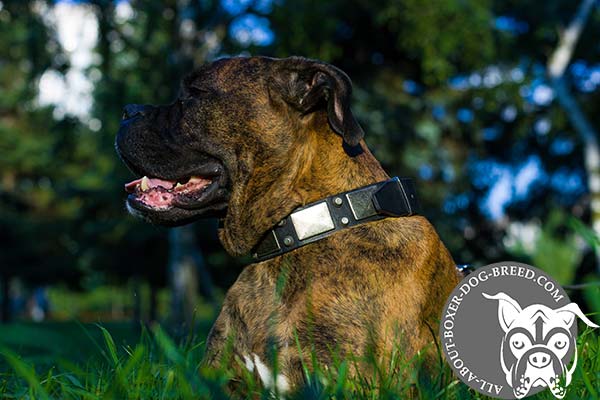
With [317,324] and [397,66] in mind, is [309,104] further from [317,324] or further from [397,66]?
[397,66]

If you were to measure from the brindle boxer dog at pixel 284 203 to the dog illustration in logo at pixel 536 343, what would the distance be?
1.59 ft

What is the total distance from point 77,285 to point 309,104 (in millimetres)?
35822

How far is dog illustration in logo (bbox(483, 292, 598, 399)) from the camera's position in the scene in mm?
2746

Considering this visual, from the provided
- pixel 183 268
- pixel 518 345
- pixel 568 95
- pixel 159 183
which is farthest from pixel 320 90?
pixel 183 268

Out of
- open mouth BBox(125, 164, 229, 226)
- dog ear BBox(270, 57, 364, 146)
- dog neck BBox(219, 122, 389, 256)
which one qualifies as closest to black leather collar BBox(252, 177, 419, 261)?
dog neck BBox(219, 122, 389, 256)

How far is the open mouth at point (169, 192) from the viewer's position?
395 cm

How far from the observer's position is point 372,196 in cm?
360

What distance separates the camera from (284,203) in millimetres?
3787

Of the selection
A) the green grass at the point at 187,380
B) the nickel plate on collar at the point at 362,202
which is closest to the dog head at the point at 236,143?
the nickel plate on collar at the point at 362,202

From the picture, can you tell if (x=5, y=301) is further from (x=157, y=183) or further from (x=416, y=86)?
(x=157, y=183)

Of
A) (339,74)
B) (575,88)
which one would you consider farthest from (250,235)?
(575,88)

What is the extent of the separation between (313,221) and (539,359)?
1.21 metres

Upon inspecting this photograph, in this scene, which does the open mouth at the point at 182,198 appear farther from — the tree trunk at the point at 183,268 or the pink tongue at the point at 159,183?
the tree trunk at the point at 183,268

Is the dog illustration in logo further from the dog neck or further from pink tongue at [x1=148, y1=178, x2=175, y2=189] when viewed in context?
pink tongue at [x1=148, y1=178, x2=175, y2=189]
